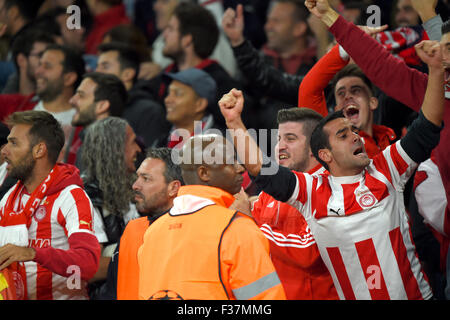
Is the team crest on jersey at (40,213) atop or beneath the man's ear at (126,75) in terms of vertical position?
beneath

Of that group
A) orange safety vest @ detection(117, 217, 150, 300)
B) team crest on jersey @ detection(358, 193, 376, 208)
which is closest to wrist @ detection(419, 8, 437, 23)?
team crest on jersey @ detection(358, 193, 376, 208)

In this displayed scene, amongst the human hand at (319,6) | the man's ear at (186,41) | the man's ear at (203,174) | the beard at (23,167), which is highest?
the human hand at (319,6)

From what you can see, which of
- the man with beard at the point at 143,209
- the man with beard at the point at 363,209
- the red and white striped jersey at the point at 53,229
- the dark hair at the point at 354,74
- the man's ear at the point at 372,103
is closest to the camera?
the man with beard at the point at 363,209

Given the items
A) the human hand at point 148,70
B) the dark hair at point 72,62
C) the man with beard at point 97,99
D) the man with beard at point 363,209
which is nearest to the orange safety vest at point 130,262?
the man with beard at point 363,209

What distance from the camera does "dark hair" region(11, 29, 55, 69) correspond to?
683cm

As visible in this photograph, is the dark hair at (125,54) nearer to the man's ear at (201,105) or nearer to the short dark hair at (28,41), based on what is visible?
the short dark hair at (28,41)

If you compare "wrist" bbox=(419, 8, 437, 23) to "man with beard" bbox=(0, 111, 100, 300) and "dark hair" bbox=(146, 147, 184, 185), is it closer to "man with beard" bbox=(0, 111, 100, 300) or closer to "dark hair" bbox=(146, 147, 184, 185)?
"dark hair" bbox=(146, 147, 184, 185)

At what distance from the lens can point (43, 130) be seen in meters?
4.10

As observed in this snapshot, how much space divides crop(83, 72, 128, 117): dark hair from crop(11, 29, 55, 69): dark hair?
1314 mm

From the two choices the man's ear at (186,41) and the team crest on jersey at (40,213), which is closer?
the team crest on jersey at (40,213)

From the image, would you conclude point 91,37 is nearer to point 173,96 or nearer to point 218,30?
point 218,30

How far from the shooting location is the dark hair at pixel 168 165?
12.5 feet

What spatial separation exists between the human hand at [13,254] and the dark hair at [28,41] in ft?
12.0

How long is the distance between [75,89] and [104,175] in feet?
5.70
